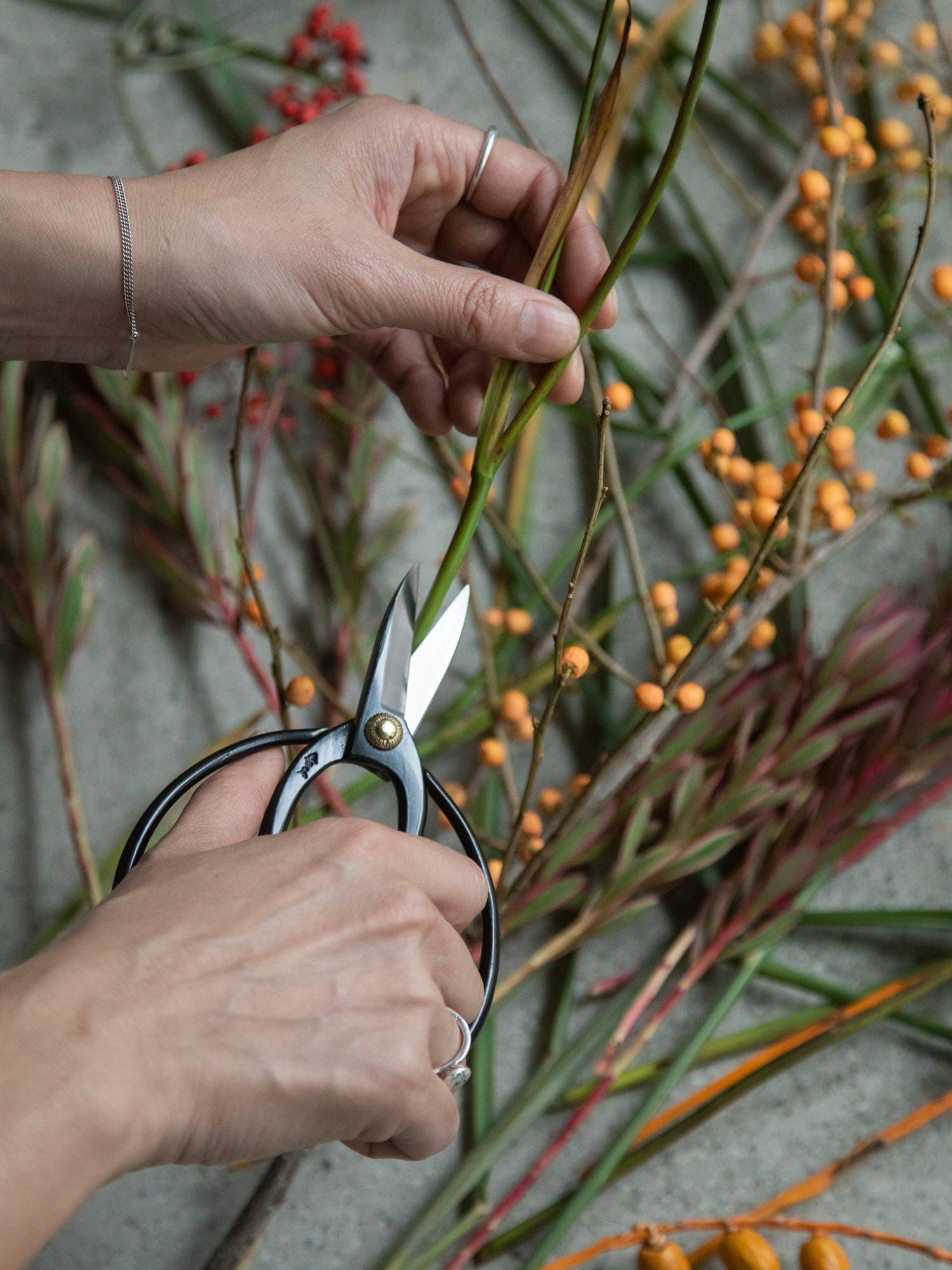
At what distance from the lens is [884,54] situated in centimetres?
88

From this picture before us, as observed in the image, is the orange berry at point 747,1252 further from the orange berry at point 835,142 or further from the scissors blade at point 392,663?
the orange berry at point 835,142

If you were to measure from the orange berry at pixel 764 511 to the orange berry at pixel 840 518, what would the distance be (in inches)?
1.3

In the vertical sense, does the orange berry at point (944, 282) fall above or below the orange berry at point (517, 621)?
above

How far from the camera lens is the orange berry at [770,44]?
904mm

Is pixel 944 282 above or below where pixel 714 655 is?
above

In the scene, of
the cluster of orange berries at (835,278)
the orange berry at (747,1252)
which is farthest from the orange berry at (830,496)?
the orange berry at (747,1252)

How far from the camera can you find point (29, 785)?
2.68ft

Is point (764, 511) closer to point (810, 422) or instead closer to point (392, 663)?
point (810, 422)

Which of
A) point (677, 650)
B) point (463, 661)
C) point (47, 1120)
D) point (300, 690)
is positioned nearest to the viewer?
point (47, 1120)

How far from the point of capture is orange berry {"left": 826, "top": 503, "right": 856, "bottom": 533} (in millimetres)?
605

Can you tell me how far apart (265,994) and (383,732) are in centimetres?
14

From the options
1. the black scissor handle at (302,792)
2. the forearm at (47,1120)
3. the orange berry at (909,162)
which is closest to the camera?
the forearm at (47,1120)

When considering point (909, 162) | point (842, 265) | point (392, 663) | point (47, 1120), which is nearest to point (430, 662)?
point (392, 663)

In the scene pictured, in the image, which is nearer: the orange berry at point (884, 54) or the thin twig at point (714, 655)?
the thin twig at point (714, 655)
